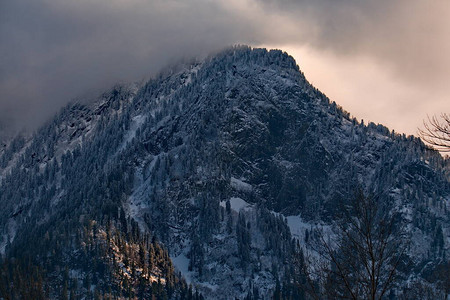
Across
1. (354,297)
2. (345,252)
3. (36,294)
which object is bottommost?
(354,297)

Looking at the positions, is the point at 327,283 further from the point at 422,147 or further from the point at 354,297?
the point at 422,147

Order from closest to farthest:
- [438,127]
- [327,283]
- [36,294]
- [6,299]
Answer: [438,127], [327,283], [6,299], [36,294]

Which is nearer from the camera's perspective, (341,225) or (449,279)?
(341,225)

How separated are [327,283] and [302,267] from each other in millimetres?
1635

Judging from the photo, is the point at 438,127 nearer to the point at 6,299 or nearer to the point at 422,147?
the point at 422,147

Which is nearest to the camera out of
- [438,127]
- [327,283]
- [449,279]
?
[438,127]

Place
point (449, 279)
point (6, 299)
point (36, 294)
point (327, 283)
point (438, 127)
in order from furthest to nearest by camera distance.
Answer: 1. point (449, 279)
2. point (36, 294)
3. point (6, 299)
4. point (327, 283)
5. point (438, 127)

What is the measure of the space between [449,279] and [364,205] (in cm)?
2776

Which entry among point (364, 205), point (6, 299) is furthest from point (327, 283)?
point (6, 299)

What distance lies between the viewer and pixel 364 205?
39750mm

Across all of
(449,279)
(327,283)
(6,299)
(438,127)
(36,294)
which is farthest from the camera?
(449,279)

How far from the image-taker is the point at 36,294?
2140 inches

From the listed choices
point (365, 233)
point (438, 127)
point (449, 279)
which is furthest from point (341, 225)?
point (449, 279)

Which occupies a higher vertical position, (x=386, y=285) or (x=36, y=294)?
(x=36, y=294)
